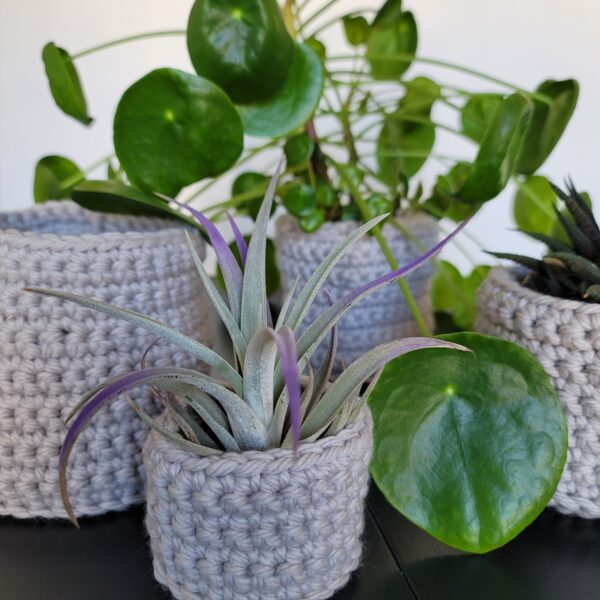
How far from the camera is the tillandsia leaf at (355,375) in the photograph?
0.42 meters

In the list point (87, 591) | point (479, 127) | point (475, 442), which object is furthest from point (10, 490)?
point (479, 127)

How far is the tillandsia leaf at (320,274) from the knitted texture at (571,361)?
6.5 inches

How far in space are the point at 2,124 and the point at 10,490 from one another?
0.75m

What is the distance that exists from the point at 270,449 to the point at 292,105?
0.99ft

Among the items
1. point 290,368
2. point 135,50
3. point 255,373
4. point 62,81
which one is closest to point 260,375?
point 255,373

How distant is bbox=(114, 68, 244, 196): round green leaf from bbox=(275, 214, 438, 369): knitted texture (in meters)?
0.17

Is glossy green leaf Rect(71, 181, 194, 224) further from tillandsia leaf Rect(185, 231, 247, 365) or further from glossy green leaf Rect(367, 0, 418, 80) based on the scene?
glossy green leaf Rect(367, 0, 418, 80)

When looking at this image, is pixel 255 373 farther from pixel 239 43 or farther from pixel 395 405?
Answer: pixel 239 43

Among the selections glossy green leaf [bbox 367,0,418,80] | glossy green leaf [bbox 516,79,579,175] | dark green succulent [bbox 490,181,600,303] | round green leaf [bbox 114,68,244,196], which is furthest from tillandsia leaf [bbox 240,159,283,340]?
glossy green leaf [bbox 367,0,418,80]

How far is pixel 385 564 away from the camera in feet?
1.65

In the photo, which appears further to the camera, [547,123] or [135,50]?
[135,50]

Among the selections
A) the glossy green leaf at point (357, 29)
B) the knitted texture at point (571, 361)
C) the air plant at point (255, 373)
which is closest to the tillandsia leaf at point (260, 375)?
the air plant at point (255, 373)

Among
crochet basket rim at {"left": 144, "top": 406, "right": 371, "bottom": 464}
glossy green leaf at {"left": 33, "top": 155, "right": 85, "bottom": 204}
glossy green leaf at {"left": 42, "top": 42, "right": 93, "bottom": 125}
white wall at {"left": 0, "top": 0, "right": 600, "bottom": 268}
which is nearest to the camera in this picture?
crochet basket rim at {"left": 144, "top": 406, "right": 371, "bottom": 464}

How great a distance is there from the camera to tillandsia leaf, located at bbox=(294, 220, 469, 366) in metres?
0.41
